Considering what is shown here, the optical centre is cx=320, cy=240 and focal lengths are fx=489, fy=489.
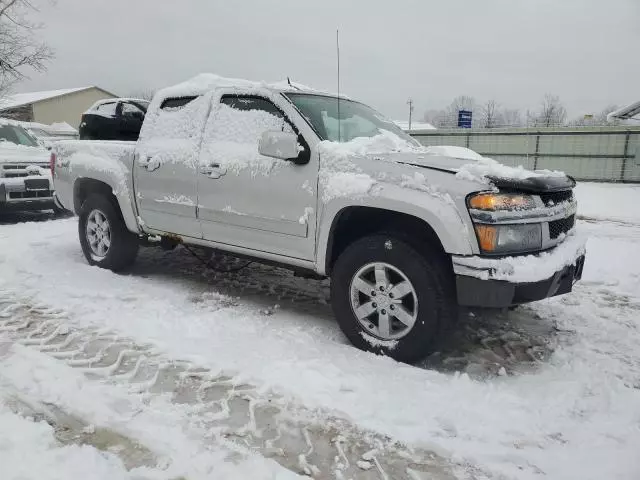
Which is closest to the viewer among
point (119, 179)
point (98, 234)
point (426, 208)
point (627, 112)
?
point (426, 208)

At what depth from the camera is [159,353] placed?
3428 mm

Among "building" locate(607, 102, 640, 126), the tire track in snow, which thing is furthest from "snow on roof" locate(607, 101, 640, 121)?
the tire track in snow

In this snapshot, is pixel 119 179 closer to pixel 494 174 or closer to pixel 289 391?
pixel 289 391

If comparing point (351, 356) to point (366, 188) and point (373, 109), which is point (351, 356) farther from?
point (373, 109)

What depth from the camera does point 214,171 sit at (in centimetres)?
422

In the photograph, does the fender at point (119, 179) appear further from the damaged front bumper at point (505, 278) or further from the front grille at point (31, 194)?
the front grille at point (31, 194)

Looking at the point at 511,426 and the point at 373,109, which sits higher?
the point at 373,109

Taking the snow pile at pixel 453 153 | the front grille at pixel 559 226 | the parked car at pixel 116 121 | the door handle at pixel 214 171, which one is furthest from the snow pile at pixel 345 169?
the parked car at pixel 116 121

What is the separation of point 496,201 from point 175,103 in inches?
130

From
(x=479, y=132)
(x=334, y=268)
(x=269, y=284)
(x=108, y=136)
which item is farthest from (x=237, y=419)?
(x=479, y=132)

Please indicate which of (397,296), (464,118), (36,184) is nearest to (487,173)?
(397,296)

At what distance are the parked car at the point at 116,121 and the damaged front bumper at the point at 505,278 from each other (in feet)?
15.2

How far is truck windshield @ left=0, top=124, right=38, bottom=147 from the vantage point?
9711mm

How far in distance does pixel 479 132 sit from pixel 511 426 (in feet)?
60.3
